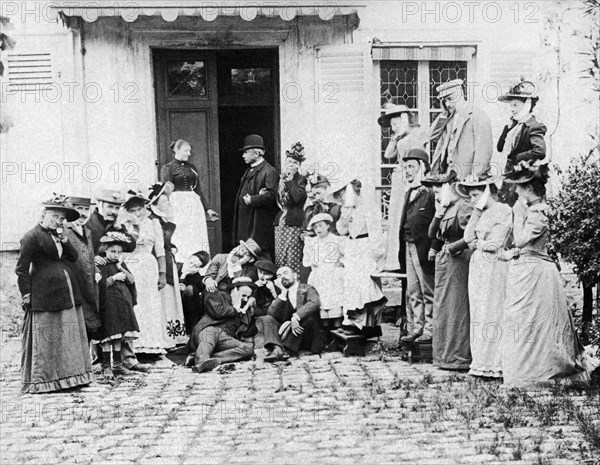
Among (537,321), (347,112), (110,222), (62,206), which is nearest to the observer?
(537,321)

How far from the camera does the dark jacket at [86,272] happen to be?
9.30 meters

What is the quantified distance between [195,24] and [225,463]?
7779 mm

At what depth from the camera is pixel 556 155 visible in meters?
12.6

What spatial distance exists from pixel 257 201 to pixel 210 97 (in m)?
2.26

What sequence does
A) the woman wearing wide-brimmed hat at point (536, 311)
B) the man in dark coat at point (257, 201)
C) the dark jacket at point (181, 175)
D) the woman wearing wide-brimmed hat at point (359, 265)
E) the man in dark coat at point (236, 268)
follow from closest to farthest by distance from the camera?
the woman wearing wide-brimmed hat at point (536, 311) → the woman wearing wide-brimmed hat at point (359, 265) → the man in dark coat at point (236, 268) → the man in dark coat at point (257, 201) → the dark jacket at point (181, 175)

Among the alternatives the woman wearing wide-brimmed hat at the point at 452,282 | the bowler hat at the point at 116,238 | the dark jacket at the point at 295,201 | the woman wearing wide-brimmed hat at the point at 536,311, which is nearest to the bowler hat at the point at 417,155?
the woman wearing wide-brimmed hat at the point at 452,282

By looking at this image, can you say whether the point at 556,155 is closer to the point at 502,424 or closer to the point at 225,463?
the point at 502,424

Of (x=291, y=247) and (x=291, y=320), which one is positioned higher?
(x=291, y=247)

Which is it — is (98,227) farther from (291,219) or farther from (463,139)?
(463,139)

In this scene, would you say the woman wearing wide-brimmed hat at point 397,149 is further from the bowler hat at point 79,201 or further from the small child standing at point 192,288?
the bowler hat at point 79,201

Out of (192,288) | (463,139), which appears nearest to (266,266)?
(192,288)

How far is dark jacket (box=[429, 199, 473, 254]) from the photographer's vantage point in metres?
9.35

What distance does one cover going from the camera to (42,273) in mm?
8898

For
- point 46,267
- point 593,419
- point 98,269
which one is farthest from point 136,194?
point 593,419
